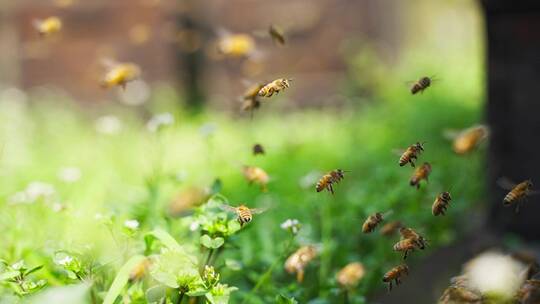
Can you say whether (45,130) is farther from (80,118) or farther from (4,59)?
(4,59)

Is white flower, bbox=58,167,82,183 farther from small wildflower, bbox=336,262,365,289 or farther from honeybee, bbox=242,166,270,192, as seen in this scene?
small wildflower, bbox=336,262,365,289

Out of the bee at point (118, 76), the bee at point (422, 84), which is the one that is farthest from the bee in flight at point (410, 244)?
the bee at point (118, 76)

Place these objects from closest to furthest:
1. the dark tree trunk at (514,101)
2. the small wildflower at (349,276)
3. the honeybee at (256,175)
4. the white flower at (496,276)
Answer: the white flower at (496,276) → the small wildflower at (349,276) → the honeybee at (256,175) → the dark tree trunk at (514,101)

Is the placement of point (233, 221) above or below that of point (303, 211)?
above

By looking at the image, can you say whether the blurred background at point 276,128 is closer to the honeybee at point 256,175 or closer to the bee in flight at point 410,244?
the honeybee at point 256,175

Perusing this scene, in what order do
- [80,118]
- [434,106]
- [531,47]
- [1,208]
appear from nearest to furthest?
1. [1,208]
2. [531,47]
3. [434,106]
4. [80,118]

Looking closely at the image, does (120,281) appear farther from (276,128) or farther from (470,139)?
(276,128)

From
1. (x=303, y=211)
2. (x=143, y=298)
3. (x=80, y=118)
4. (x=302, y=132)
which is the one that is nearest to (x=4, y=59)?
(x=80, y=118)
